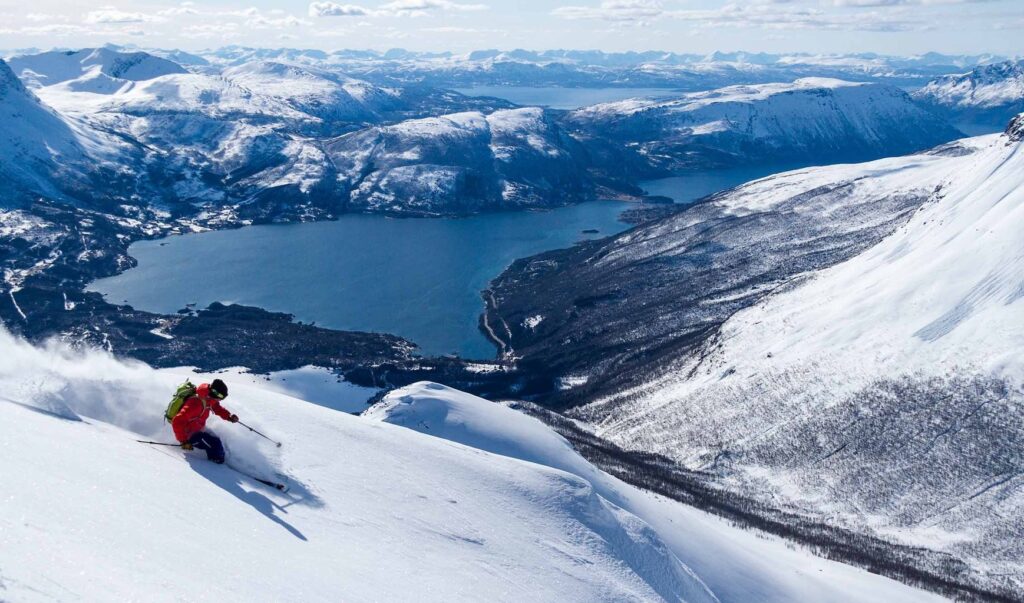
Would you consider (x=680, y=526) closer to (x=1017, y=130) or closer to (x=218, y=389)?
(x=218, y=389)

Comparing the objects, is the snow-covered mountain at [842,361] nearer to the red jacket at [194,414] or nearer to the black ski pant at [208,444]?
the black ski pant at [208,444]

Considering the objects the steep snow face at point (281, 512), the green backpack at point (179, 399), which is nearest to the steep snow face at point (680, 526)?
the steep snow face at point (281, 512)

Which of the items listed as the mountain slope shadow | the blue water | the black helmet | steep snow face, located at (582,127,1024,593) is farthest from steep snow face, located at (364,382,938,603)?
the blue water

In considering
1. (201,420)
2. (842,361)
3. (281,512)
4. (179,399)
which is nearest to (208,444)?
(201,420)

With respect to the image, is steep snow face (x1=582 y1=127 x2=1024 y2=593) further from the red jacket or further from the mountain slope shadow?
the red jacket

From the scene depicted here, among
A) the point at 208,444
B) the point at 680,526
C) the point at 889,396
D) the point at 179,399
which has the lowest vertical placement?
the point at 889,396

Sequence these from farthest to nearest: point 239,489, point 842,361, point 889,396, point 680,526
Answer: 1. point 842,361
2. point 889,396
3. point 680,526
4. point 239,489

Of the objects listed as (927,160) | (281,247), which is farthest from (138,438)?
(927,160)
